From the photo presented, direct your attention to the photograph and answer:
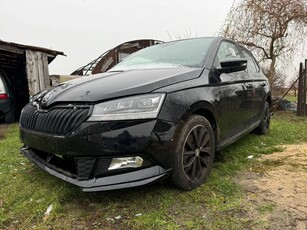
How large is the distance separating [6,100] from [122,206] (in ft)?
17.8

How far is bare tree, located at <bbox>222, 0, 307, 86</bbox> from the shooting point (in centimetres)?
874

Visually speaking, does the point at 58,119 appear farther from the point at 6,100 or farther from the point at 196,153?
the point at 6,100

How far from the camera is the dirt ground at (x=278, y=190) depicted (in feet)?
6.95

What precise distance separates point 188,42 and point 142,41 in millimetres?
8969

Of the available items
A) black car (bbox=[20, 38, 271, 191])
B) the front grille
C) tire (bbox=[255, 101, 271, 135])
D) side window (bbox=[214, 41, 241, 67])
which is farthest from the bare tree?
the front grille

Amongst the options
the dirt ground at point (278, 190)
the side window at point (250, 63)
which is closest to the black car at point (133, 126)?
the dirt ground at point (278, 190)

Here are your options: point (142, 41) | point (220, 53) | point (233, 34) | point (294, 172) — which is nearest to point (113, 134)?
point (220, 53)

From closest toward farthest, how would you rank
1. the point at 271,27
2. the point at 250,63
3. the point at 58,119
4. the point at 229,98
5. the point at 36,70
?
the point at 58,119 → the point at 229,98 → the point at 250,63 → the point at 36,70 → the point at 271,27

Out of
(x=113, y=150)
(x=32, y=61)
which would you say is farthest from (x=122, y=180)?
(x=32, y=61)

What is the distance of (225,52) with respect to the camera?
11.3ft

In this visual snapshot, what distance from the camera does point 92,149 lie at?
6.84 feet

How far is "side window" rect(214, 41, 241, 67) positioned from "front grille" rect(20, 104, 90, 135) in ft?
5.17

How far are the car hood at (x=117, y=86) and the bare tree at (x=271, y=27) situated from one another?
24.4ft

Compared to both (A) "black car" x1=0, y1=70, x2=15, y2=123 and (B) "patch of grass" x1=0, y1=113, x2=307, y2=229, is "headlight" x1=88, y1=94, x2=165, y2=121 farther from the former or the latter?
(A) "black car" x1=0, y1=70, x2=15, y2=123
